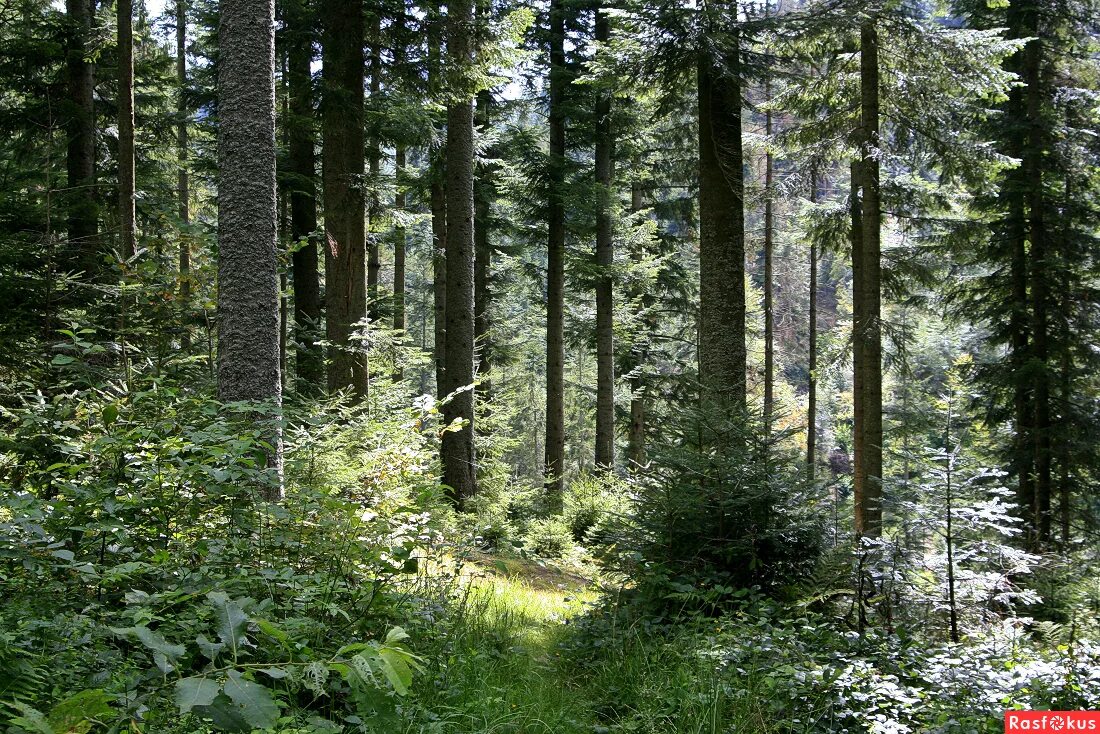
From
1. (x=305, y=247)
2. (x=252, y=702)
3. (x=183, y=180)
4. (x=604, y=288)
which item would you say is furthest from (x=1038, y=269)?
(x=183, y=180)

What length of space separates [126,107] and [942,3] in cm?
1356

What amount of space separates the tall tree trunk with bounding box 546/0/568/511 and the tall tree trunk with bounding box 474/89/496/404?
165 cm

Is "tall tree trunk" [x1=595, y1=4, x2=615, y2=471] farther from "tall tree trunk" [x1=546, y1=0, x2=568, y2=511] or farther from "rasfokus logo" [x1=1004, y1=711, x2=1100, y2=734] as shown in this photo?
"rasfokus logo" [x1=1004, y1=711, x2=1100, y2=734]

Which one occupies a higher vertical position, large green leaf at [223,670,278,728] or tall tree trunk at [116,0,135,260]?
tall tree trunk at [116,0,135,260]

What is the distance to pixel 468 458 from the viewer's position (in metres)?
11.6

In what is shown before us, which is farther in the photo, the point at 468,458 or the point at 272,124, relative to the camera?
the point at 468,458

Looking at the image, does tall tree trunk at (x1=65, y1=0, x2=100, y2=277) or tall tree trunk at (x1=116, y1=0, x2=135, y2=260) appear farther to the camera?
tall tree trunk at (x1=65, y1=0, x2=100, y2=277)

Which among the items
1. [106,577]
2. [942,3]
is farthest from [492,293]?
[106,577]

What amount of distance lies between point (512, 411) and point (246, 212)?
12702 mm

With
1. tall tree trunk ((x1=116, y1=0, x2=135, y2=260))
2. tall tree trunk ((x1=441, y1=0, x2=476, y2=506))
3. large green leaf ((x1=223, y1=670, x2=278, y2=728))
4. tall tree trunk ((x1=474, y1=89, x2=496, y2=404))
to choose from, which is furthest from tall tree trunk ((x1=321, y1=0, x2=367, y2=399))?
large green leaf ((x1=223, y1=670, x2=278, y2=728))

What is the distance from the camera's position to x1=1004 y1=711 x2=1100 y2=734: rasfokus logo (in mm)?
3340

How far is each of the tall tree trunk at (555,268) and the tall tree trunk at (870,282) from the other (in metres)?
6.96

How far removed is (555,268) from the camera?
53.1 ft

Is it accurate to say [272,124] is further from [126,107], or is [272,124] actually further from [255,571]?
[126,107]
